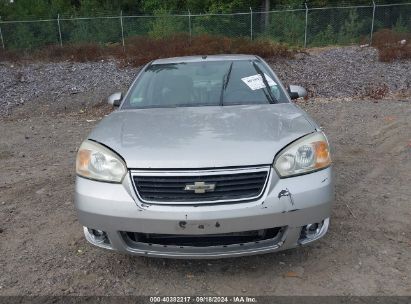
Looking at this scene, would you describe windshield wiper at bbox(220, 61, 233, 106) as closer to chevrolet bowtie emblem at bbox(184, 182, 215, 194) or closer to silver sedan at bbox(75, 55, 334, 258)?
silver sedan at bbox(75, 55, 334, 258)

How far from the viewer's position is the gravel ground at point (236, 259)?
3129 millimetres

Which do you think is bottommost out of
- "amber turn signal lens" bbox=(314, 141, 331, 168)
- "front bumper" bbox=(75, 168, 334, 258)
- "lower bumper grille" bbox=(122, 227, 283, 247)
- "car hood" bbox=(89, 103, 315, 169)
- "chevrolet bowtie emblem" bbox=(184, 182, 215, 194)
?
"lower bumper grille" bbox=(122, 227, 283, 247)

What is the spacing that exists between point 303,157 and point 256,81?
1558 millimetres

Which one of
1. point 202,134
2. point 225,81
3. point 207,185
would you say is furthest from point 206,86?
point 207,185

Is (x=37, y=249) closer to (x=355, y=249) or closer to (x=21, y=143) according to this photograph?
(x=355, y=249)

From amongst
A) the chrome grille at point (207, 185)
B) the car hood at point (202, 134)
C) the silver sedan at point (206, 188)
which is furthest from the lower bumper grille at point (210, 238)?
the car hood at point (202, 134)

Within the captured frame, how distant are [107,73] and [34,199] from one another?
9.29m

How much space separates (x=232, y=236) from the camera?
115 inches

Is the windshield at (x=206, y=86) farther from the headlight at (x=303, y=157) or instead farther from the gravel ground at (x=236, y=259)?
the gravel ground at (x=236, y=259)

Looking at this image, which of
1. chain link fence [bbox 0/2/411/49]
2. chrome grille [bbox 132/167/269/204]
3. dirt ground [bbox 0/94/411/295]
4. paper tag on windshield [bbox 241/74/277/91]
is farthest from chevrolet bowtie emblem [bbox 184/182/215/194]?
chain link fence [bbox 0/2/411/49]

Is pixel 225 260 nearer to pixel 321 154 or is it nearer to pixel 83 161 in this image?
pixel 321 154

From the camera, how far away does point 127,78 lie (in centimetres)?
1295

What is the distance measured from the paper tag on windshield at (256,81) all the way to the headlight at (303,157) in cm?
122

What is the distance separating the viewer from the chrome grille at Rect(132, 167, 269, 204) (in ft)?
9.18
